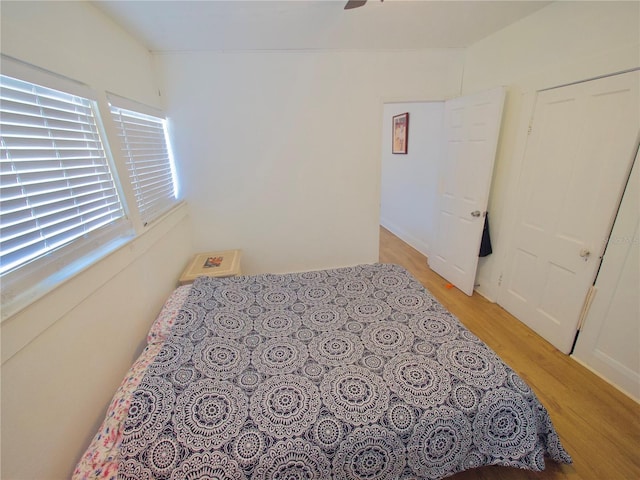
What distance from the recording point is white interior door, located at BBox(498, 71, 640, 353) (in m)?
1.64

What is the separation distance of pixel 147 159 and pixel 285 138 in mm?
1294

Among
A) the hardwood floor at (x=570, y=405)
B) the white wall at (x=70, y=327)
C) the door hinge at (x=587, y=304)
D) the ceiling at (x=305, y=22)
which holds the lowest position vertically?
the hardwood floor at (x=570, y=405)

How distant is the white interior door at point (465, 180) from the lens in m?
2.40

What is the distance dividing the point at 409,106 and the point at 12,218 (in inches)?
172

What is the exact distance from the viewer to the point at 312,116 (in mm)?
2775

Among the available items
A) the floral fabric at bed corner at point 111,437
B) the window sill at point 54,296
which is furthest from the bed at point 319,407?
the window sill at point 54,296

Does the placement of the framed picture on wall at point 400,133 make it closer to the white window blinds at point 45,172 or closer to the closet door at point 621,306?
the closet door at point 621,306

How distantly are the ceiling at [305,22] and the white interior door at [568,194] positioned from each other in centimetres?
83

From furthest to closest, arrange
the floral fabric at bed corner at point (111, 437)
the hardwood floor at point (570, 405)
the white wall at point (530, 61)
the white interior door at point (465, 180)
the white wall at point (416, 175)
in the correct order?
the white wall at point (416, 175)
the white interior door at point (465, 180)
the white wall at point (530, 61)
the hardwood floor at point (570, 405)
the floral fabric at bed corner at point (111, 437)

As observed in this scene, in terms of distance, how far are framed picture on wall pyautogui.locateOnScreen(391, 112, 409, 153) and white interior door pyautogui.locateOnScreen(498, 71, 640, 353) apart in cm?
220

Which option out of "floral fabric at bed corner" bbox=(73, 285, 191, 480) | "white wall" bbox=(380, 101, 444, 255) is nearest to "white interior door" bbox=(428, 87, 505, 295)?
"white wall" bbox=(380, 101, 444, 255)

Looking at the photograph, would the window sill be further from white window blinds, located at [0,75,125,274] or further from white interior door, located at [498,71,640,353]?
white interior door, located at [498,71,640,353]

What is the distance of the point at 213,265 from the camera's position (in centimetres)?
260

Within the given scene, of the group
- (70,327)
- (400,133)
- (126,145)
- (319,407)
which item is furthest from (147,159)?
(400,133)
